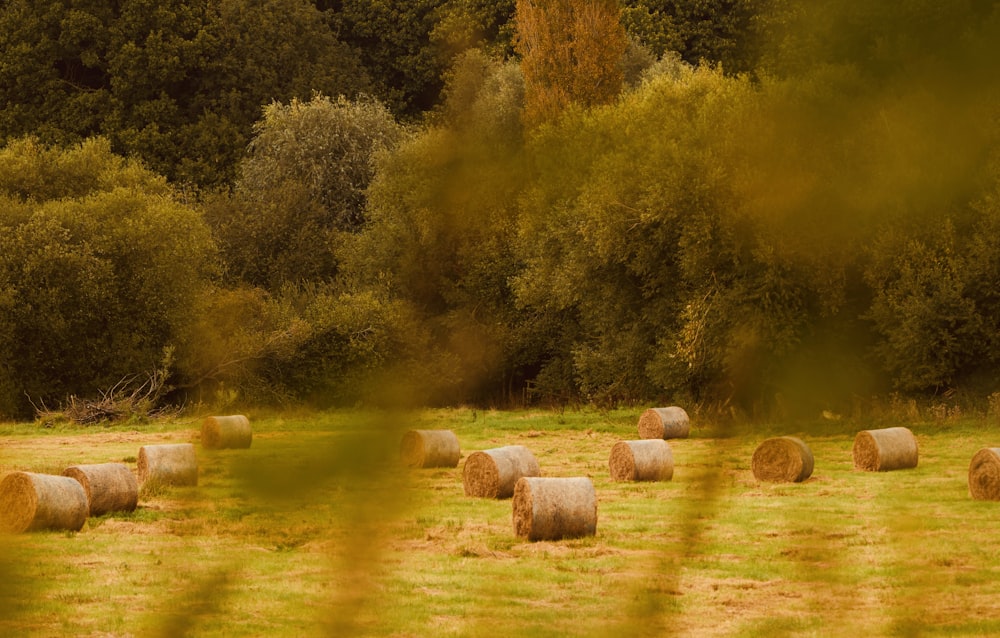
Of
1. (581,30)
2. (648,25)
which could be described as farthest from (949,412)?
(581,30)

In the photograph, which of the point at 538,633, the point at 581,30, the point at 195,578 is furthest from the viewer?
the point at 581,30

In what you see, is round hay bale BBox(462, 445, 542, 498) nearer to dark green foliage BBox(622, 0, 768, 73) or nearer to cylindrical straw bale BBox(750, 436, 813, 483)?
cylindrical straw bale BBox(750, 436, 813, 483)

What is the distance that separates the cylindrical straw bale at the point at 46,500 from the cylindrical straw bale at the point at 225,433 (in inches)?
378

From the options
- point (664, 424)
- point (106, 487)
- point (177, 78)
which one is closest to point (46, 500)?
point (106, 487)

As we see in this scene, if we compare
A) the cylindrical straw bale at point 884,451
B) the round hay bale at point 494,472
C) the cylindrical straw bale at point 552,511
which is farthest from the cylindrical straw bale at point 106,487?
the cylindrical straw bale at point 884,451

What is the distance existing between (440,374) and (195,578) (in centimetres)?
35

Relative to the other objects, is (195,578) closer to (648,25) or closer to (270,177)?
(270,177)

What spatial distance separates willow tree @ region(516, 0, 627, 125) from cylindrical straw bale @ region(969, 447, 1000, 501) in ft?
38.4

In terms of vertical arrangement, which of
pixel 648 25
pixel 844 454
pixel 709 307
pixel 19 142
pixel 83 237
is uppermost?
pixel 648 25

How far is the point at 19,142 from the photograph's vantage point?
30.0 m

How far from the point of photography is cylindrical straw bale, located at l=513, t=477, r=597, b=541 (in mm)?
10602

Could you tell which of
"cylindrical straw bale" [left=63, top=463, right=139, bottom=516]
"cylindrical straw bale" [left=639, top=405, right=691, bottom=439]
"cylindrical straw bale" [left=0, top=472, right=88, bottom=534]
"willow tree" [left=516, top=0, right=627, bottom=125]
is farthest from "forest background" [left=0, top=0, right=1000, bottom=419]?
"cylindrical straw bale" [left=63, top=463, right=139, bottom=516]

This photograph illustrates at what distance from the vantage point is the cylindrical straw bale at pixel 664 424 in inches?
827

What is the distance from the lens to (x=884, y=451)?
15648 millimetres
